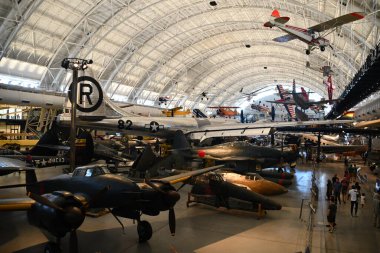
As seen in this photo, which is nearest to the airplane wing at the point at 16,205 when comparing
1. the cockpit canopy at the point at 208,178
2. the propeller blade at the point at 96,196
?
the propeller blade at the point at 96,196

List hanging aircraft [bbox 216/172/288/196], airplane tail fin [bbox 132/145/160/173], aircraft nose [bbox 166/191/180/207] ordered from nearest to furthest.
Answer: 1. aircraft nose [bbox 166/191/180/207]
2. hanging aircraft [bbox 216/172/288/196]
3. airplane tail fin [bbox 132/145/160/173]

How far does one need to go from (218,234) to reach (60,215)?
5188 millimetres

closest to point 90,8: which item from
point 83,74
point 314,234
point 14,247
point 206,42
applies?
point 83,74

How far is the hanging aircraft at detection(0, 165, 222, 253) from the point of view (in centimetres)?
659

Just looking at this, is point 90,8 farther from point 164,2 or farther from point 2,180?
point 2,180

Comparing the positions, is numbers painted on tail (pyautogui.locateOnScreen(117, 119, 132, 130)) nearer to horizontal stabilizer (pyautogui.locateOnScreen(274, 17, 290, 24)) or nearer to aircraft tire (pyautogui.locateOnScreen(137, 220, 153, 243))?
aircraft tire (pyautogui.locateOnScreen(137, 220, 153, 243))

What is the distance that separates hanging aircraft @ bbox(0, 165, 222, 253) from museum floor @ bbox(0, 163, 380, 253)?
0.89m

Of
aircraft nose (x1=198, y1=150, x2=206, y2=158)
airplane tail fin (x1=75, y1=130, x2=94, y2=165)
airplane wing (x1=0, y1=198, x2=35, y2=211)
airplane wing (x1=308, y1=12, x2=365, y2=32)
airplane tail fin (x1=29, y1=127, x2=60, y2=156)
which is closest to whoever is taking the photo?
airplane wing (x1=0, y1=198, x2=35, y2=211)

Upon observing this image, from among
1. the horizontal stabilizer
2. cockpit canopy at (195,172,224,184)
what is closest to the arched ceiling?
the horizontal stabilizer

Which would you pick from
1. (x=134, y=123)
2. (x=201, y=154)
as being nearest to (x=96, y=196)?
(x=201, y=154)

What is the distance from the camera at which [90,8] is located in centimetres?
3123

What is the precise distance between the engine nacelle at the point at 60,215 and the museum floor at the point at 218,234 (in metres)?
2.11

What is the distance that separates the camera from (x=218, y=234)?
9.74 meters

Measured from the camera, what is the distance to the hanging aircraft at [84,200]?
659 cm
